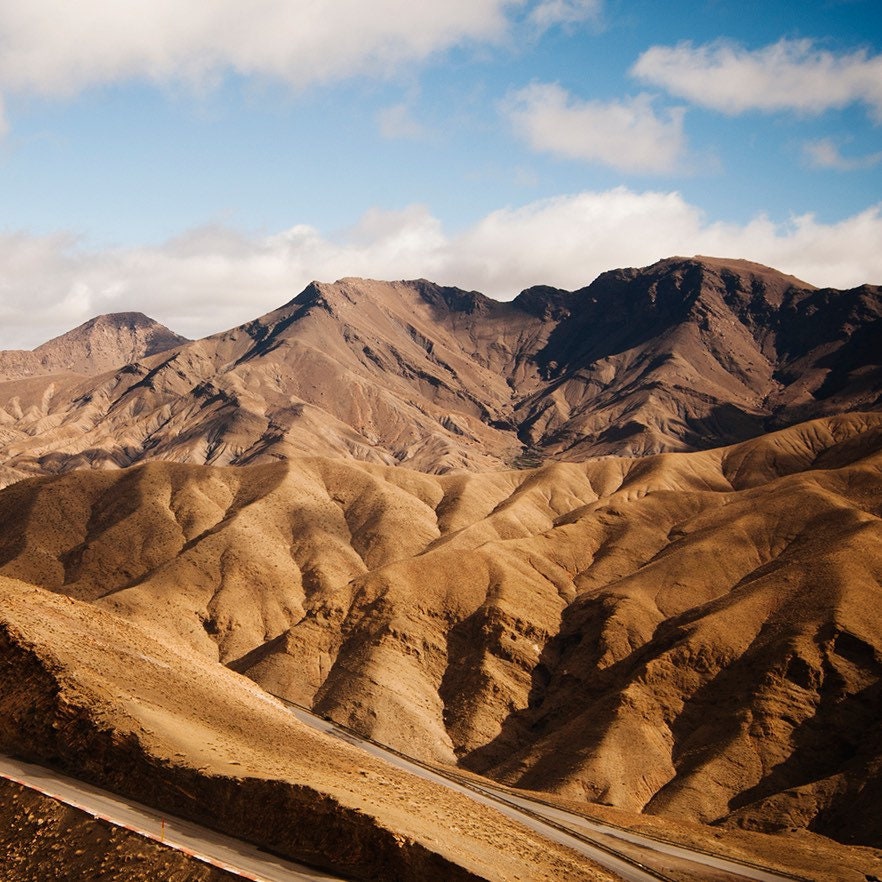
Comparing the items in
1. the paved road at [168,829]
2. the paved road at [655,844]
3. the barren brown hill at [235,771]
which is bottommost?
the paved road at [655,844]

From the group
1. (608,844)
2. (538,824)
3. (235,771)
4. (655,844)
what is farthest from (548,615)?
(235,771)

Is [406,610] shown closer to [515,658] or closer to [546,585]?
[515,658]

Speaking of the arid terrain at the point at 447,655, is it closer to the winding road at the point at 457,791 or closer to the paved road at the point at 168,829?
the paved road at the point at 168,829

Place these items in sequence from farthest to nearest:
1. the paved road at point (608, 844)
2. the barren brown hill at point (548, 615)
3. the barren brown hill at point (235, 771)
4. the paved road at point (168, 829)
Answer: the barren brown hill at point (548, 615) → the paved road at point (608, 844) → the barren brown hill at point (235, 771) → the paved road at point (168, 829)

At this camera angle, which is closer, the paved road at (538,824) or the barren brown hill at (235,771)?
the barren brown hill at (235,771)

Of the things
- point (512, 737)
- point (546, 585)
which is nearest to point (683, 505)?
point (546, 585)

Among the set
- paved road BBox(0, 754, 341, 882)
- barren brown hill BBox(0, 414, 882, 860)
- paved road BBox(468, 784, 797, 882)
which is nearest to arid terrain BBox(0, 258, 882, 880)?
barren brown hill BBox(0, 414, 882, 860)

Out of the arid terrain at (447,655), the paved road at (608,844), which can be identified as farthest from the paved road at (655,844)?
the arid terrain at (447,655)

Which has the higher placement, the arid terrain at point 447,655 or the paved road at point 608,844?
the arid terrain at point 447,655
